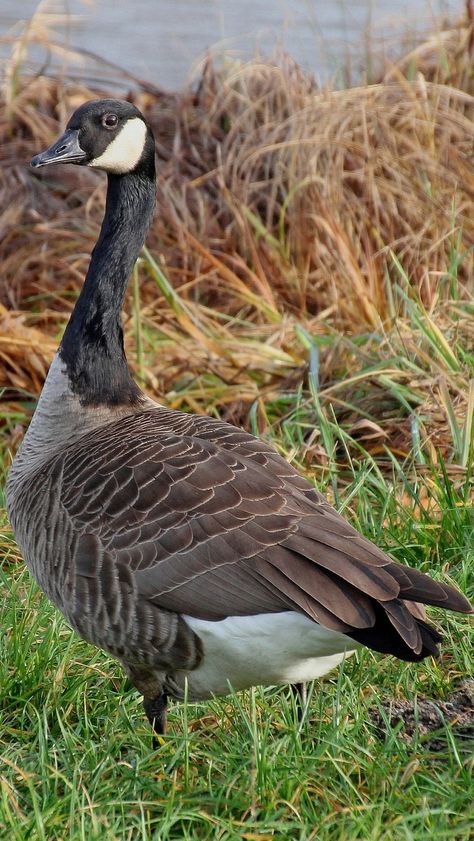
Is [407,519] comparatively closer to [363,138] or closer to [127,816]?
[127,816]

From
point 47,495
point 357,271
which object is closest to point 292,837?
point 47,495

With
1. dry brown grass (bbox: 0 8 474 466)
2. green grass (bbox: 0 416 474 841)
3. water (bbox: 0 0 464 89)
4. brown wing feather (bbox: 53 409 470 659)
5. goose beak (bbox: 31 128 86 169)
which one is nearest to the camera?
green grass (bbox: 0 416 474 841)

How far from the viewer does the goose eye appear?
4.56m

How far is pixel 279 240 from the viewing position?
8.07 meters

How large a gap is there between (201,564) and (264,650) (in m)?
0.32

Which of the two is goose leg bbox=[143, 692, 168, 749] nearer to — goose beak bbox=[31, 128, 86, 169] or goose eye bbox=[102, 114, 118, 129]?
goose beak bbox=[31, 128, 86, 169]

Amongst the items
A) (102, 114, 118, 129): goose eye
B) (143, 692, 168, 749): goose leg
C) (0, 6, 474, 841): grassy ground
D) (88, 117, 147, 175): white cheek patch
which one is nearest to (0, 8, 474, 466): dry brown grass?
(0, 6, 474, 841): grassy ground

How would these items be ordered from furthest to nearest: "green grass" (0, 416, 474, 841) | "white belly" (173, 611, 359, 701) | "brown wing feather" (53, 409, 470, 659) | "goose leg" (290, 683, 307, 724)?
"goose leg" (290, 683, 307, 724) < "white belly" (173, 611, 359, 701) < "brown wing feather" (53, 409, 470, 659) < "green grass" (0, 416, 474, 841)

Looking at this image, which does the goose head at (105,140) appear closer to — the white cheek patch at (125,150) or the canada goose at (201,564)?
the white cheek patch at (125,150)

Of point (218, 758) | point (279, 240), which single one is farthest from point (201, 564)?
point (279, 240)

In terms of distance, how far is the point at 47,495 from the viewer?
4.02 metres

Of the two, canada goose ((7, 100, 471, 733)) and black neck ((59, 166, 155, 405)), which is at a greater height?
black neck ((59, 166, 155, 405))

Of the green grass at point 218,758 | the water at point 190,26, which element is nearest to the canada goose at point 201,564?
the green grass at point 218,758

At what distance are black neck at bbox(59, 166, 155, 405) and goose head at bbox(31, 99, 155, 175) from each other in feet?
0.26
